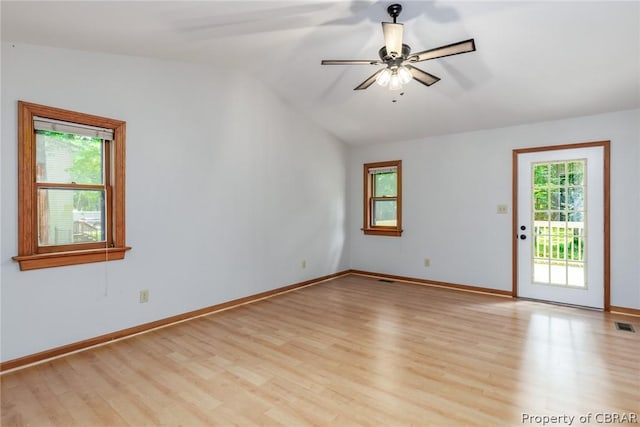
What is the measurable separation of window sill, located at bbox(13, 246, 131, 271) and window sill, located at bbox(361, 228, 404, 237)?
13.1 feet

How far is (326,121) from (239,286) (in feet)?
9.66

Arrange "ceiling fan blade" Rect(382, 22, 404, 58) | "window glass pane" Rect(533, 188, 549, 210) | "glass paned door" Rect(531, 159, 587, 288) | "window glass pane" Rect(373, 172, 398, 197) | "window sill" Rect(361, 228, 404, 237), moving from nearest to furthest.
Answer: "ceiling fan blade" Rect(382, 22, 404, 58)
"glass paned door" Rect(531, 159, 587, 288)
"window glass pane" Rect(533, 188, 549, 210)
"window sill" Rect(361, 228, 404, 237)
"window glass pane" Rect(373, 172, 398, 197)

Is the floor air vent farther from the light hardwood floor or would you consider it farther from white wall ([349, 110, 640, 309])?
white wall ([349, 110, 640, 309])

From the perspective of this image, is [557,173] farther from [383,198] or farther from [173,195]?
[173,195]

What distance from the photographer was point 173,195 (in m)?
3.61

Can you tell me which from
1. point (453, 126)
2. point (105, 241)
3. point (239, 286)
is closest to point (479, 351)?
point (239, 286)

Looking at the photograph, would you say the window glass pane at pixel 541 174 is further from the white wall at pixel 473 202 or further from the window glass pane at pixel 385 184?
the window glass pane at pixel 385 184

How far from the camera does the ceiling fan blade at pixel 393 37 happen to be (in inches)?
87.6

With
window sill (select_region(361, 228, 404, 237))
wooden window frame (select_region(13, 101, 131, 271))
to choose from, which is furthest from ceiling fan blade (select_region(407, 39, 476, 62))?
window sill (select_region(361, 228, 404, 237))

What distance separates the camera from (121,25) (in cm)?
259

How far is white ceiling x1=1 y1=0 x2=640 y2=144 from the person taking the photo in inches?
97.9

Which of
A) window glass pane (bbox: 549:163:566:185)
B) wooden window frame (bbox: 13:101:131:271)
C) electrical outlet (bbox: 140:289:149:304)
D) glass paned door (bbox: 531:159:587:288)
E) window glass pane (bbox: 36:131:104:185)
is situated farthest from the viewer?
window glass pane (bbox: 549:163:566:185)

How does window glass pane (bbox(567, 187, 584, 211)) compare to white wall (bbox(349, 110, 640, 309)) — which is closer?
white wall (bbox(349, 110, 640, 309))

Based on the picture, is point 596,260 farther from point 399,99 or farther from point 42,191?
point 42,191
